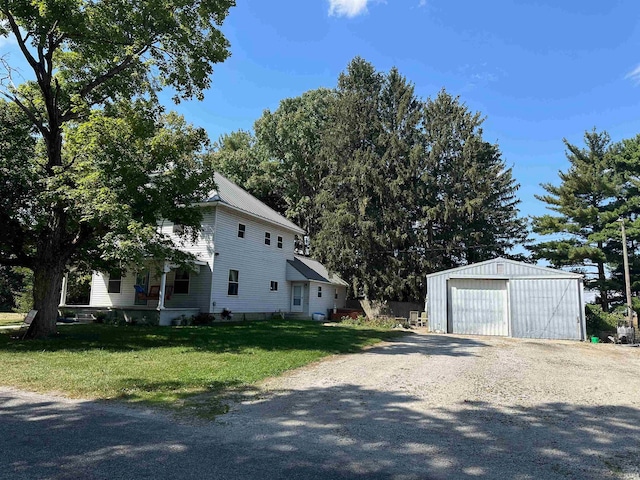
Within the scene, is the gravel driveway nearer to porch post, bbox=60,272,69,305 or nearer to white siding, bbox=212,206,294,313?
white siding, bbox=212,206,294,313

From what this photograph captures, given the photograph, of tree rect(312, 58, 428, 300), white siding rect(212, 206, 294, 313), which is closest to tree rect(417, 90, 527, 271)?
tree rect(312, 58, 428, 300)

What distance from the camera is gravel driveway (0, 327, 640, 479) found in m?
3.53

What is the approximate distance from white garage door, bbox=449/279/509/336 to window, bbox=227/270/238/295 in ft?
33.5

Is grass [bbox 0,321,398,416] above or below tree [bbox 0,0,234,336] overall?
below

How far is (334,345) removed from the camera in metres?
11.9

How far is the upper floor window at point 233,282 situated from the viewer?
19.3 meters

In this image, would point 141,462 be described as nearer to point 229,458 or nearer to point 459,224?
point 229,458

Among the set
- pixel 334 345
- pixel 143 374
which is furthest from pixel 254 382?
pixel 334 345

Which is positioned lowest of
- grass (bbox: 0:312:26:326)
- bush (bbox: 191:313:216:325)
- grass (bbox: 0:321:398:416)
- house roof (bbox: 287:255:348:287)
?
grass (bbox: 0:321:398:416)

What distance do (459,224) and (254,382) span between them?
25.1 metres

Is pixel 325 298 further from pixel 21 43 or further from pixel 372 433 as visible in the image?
pixel 372 433

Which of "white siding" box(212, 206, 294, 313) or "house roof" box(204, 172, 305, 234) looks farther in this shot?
"white siding" box(212, 206, 294, 313)

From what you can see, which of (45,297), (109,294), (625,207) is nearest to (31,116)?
(45,297)

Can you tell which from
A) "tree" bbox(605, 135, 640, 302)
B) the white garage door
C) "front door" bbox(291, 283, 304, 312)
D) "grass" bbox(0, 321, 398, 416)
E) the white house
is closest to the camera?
"grass" bbox(0, 321, 398, 416)
